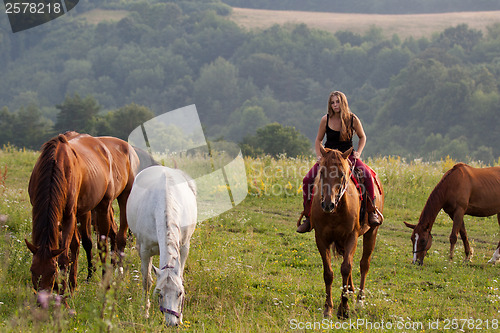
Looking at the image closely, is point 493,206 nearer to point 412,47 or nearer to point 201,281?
point 201,281

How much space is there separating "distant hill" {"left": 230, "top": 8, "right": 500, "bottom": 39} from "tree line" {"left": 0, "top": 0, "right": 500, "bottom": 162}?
3.96 m

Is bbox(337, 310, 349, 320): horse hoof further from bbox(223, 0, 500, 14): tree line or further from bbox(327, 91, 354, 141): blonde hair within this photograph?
bbox(223, 0, 500, 14): tree line

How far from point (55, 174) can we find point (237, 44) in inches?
A: 3932

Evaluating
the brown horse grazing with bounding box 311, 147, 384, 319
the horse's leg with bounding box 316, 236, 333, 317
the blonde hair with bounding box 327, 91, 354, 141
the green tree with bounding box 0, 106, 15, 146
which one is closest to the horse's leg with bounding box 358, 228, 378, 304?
the brown horse grazing with bounding box 311, 147, 384, 319

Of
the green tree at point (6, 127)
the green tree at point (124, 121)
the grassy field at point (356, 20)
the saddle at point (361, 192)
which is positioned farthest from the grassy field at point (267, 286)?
the grassy field at point (356, 20)

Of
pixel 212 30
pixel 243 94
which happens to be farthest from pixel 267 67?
pixel 212 30

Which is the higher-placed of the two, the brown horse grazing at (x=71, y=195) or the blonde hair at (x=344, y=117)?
the blonde hair at (x=344, y=117)

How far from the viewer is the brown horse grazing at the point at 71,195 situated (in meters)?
4.98

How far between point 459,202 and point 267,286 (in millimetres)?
4621

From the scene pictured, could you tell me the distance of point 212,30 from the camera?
10219cm

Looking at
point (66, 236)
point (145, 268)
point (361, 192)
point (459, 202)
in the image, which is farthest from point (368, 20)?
point (66, 236)

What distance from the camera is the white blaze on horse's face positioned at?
15.2 feet

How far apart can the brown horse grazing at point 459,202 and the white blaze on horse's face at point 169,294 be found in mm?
5590

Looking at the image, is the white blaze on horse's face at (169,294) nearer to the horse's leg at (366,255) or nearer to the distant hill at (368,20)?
the horse's leg at (366,255)
